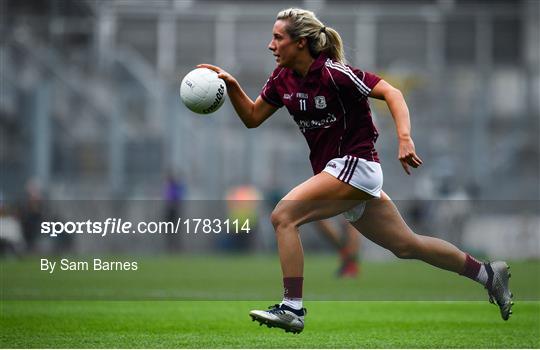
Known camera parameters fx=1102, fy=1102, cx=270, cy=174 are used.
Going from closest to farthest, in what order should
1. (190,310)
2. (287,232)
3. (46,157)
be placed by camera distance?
1. (287,232)
2. (190,310)
3. (46,157)

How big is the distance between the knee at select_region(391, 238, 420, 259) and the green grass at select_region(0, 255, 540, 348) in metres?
0.64

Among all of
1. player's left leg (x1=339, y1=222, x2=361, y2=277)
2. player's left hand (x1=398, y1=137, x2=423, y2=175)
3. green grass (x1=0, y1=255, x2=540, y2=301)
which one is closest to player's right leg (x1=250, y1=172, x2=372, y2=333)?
player's left hand (x1=398, y1=137, x2=423, y2=175)

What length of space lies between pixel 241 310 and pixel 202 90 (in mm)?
3513

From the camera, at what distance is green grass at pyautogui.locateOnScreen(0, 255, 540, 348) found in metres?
8.15

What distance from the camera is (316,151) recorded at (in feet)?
25.8

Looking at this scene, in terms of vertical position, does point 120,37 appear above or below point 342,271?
above

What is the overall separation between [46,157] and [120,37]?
6.93 meters

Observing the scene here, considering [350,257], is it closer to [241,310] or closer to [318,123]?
[241,310]

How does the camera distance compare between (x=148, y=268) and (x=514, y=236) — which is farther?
(x=514, y=236)

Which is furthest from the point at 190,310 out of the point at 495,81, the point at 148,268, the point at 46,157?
the point at 495,81

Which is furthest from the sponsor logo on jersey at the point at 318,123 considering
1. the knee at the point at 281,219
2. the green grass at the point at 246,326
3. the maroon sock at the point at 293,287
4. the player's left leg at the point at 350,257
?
the player's left leg at the point at 350,257

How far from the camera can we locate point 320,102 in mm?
7621

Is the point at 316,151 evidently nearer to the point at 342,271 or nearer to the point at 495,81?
the point at 342,271

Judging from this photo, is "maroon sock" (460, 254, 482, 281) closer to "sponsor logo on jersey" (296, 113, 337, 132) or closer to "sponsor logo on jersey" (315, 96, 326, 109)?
"sponsor logo on jersey" (296, 113, 337, 132)
